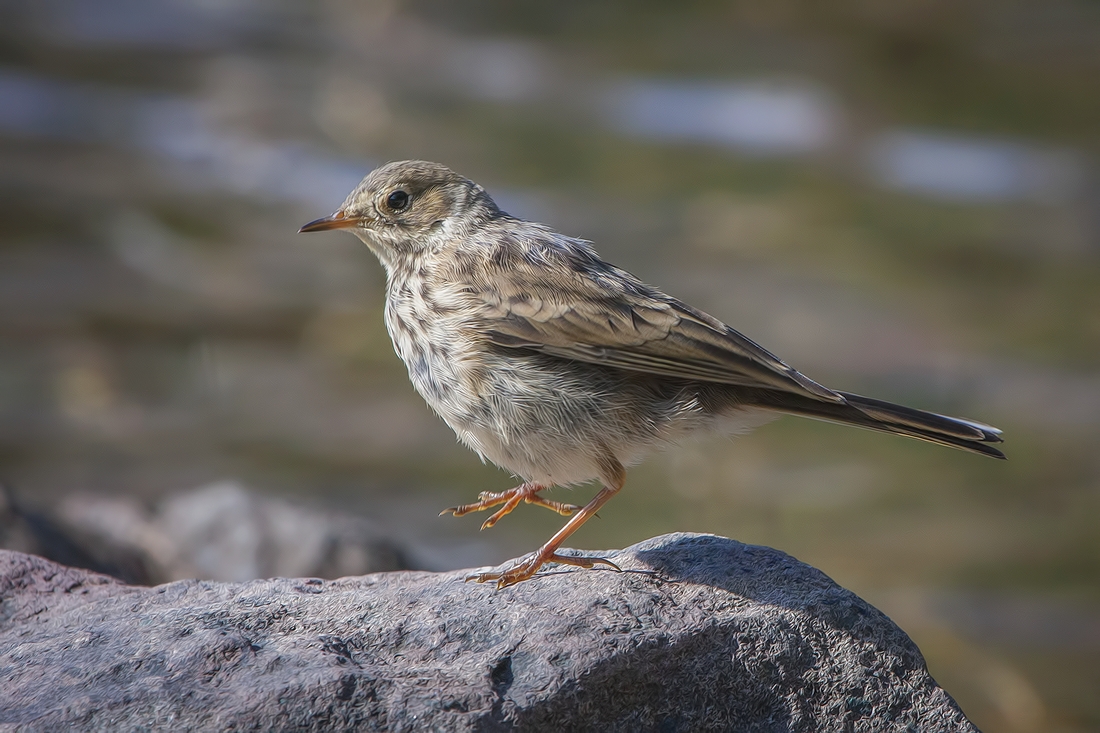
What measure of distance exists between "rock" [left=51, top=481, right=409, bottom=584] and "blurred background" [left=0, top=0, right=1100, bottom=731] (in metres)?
0.02

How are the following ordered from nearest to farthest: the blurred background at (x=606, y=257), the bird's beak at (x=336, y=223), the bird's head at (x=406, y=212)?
the bird's beak at (x=336, y=223)
the bird's head at (x=406, y=212)
the blurred background at (x=606, y=257)

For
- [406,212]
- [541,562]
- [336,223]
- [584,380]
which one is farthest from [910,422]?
[336,223]

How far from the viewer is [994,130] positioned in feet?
57.7

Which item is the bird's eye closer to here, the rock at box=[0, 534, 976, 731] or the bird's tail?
the rock at box=[0, 534, 976, 731]

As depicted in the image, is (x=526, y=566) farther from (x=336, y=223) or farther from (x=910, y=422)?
(x=336, y=223)

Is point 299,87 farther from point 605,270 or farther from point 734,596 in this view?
point 734,596

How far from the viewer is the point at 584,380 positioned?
5086 millimetres

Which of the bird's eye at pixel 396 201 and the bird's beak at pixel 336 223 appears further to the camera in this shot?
the bird's eye at pixel 396 201

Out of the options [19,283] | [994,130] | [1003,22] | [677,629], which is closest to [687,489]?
[677,629]

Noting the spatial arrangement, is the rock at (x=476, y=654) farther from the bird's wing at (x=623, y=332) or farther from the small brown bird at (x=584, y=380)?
the bird's wing at (x=623, y=332)

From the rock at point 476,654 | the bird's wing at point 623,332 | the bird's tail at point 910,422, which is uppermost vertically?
the bird's wing at point 623,332

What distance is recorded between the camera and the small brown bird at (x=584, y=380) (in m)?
4.89

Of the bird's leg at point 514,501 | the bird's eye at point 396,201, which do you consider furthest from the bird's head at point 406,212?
the bird's leg at point 514,501

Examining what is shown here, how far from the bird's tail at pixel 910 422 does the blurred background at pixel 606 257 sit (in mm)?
1002
